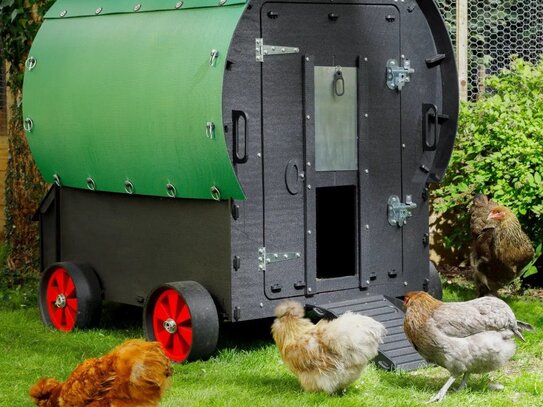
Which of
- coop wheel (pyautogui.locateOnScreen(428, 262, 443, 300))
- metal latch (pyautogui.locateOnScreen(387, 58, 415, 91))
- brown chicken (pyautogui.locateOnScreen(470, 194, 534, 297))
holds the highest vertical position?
metal latch (pyautogui.locateOnScreen(387, 58, 415, 91))

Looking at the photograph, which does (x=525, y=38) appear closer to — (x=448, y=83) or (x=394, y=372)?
(x=448, y=83)

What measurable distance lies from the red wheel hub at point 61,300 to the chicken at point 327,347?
253cm

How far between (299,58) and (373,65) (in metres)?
0.70

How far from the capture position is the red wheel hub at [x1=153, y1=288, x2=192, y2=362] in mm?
8016

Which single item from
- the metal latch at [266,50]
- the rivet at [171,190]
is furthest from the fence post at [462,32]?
the rivet at [171,190]

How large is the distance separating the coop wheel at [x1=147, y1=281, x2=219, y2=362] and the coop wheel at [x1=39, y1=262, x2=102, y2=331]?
84 centimetres

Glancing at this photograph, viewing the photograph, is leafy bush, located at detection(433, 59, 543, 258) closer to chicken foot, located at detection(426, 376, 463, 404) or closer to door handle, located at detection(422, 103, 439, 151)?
door handle, located at detection(422, 103, 439, 151)

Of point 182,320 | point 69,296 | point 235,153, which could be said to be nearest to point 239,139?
point 235,153

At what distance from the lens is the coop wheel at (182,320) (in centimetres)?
785

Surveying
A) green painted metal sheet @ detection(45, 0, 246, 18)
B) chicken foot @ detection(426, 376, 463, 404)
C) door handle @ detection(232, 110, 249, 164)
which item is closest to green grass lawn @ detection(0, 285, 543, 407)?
chicken foot @ detection(426, 376, 463, 404)

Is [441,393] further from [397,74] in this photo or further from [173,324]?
[397,74]

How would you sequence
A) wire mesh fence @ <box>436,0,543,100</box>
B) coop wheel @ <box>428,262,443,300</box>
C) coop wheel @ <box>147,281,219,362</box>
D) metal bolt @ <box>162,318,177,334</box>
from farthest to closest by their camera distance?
wire mesh fence @ <box>436,0,543,100</box> → coop wheel @ <box>428,262,443,300</box> → metal bolt @ <box>162,318,177,334</box> → coop wheel @ <box>147,281,219,362</box>

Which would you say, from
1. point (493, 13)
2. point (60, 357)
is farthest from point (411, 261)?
point (493, 13)

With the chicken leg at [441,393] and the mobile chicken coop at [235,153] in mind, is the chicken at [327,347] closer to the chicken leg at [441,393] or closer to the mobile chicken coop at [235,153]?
the chicken leg at [441,393]
